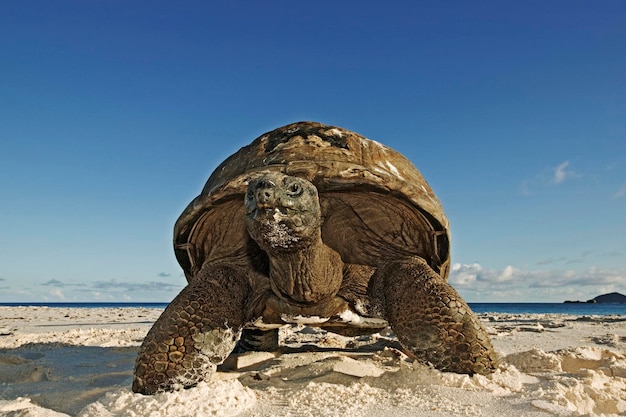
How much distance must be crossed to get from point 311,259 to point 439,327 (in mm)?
966

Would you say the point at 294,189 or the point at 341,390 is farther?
the point at 294,189

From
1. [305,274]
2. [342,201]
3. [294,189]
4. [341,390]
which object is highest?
[342,201]

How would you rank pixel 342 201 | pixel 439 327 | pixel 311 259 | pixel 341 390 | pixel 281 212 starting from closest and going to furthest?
pixel 341 390
pixel 281 212
pixel 439 327
pixel 311 259
pixel 342 201

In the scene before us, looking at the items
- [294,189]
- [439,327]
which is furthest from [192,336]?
[439,327]

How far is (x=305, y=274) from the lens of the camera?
3438 millimetres

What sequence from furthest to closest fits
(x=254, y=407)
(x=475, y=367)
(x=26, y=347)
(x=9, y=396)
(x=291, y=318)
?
(x=26, y=347) → (x=291, y=318) → (x=9, y=396) → (x=475, y=367) → (x=254, y=407)

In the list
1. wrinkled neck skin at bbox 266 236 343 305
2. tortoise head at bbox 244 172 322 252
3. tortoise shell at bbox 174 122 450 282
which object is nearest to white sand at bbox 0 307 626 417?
wrinkled neck skin at bbox 266 236 343 305

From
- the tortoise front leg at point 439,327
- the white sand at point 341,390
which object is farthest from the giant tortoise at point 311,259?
the white sand at point 341,390

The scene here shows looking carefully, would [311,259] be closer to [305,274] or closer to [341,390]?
[305,274]

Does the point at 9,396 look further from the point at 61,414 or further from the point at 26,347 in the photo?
the point at 26,347

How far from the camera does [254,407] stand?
2512mm

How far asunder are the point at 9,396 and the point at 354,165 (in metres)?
2.88

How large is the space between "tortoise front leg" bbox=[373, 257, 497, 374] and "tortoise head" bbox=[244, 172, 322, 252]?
0.83 metres

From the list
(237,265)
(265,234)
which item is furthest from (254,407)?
(237,265)
